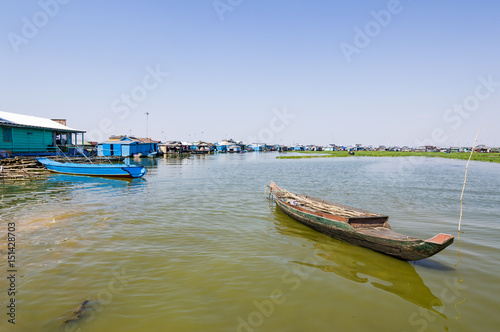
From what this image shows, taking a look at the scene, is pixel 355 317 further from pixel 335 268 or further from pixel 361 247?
pixel 361 247

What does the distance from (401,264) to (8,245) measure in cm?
1261

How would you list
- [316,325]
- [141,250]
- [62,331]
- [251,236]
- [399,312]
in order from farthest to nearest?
[251,236] → [141,250] → [399,312] → [316,325] → [62,331]

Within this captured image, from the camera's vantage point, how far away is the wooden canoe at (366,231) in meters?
6.58

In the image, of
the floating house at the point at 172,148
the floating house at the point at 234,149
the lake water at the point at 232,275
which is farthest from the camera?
the floating house at the point at 234,149

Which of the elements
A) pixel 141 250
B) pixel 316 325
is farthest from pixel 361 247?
pixel 141 250

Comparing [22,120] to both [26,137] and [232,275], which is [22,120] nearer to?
[26,137]

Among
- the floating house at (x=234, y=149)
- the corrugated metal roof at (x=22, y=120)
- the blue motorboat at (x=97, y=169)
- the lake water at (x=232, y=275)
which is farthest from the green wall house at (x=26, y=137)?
the floating house at (x=234, y=149)

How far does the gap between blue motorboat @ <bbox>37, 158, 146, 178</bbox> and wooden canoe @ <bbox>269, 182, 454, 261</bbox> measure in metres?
18.4

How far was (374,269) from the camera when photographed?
7.16 meters

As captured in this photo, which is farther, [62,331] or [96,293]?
[96,293]

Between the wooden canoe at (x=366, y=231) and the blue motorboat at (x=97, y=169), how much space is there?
18.4 meters

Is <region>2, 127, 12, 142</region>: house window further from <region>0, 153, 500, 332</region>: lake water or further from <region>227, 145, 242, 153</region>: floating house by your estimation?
<region>227, 145, 242, 153</region>: floating house

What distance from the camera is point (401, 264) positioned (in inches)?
289

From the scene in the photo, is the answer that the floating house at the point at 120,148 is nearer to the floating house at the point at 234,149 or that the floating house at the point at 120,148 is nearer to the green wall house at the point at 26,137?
the green wall house at the point at 26,137
